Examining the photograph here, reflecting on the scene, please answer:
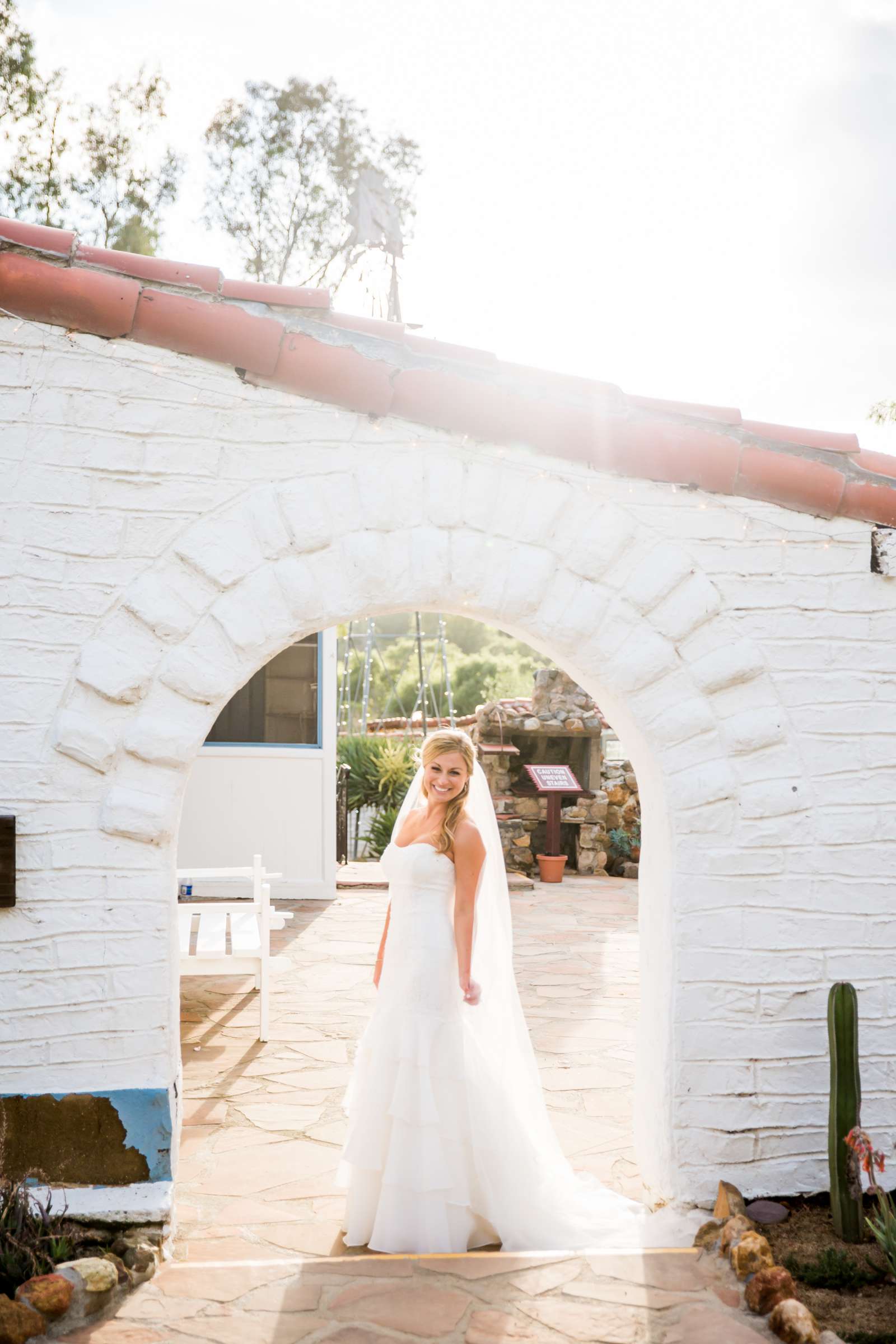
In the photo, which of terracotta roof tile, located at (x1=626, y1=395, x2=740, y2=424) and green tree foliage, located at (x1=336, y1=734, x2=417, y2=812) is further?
green tree foliage, located at (x1=336, y1=734, x2=417, y2=812)

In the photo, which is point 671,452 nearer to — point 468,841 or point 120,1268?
point 468,841

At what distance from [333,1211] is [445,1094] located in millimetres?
742

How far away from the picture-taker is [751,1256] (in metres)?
3.34

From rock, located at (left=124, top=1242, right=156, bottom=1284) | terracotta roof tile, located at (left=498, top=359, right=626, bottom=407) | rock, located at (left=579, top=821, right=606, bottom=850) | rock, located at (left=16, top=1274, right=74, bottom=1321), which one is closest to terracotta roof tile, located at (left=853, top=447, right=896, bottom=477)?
terracotta roof tile, located at (left=498, top=359, right=626, bottom=407)

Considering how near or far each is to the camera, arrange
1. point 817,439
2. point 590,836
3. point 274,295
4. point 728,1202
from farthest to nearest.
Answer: point 590,836 < point 817,439 < point 728,1202 < point 274,295

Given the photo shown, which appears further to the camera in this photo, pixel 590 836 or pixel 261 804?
pixel 590 836

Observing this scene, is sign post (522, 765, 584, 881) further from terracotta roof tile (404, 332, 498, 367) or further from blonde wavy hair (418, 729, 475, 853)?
terracotta roof tile (404, 332, 498, 367)

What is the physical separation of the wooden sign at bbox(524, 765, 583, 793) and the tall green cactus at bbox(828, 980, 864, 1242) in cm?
781

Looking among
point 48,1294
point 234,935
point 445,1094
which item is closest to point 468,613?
point 445,1094

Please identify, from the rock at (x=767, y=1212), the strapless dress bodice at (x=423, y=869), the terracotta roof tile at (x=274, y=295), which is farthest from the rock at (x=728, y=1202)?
the terracotta roof tile at (x=274, y=295)

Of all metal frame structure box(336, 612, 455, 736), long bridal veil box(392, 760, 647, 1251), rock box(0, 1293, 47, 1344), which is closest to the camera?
rock box(0, 1293, 47, 1344)

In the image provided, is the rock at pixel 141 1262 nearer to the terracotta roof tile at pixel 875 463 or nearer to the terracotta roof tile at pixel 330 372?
the terracotta roof tile at pixel 330 372

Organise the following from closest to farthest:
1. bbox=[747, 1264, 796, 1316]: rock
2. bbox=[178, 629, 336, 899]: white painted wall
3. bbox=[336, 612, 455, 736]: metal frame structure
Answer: bbox=[747, 1264, 796, 1316]: rock
bbox=[178, 629, 336, 899]: white painted wall
bbox=[336, 612, 455, 736]: metal frame structure

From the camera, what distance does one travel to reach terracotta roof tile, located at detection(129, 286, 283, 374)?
355cm
